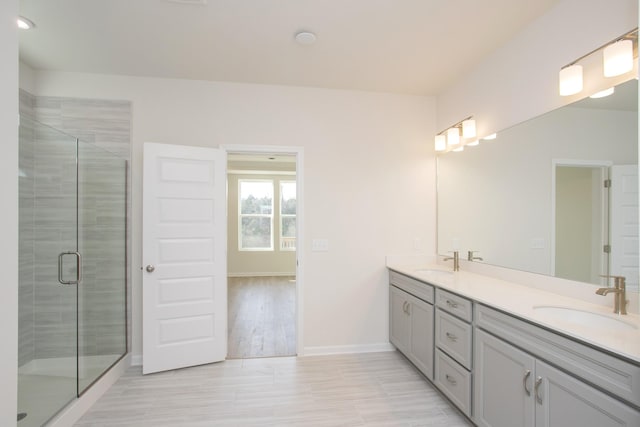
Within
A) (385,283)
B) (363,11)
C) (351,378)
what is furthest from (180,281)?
(363,11)

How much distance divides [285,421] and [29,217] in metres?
2.65

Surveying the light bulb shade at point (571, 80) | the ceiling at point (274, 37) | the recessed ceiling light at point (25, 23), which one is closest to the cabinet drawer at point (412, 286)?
the light bulb shade at point (571, 80)

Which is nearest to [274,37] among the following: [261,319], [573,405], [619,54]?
[619,54]

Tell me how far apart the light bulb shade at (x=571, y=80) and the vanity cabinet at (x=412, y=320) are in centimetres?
159

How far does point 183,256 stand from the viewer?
2.86 meters

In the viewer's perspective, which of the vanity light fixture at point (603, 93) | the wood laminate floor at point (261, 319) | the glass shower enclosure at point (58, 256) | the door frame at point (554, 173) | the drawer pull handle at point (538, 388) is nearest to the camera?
the drawer pull handle at point (538, 388)

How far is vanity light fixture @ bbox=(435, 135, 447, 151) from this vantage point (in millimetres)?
3246

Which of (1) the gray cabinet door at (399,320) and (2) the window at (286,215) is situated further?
(2) the window at (286,215)

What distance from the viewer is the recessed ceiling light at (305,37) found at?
2.27 m

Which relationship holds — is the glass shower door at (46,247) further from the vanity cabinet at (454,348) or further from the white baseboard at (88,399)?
the vanity cabinet at (454,348)

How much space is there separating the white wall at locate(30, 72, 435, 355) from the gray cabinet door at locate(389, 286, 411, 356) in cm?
12

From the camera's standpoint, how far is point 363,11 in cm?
204

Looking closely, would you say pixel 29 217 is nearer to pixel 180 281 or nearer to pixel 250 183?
pixel 180 281

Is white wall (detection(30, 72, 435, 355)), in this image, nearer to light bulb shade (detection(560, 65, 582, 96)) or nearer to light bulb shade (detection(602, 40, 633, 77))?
light bulb shade (detection(560, 65, 582, 96))
